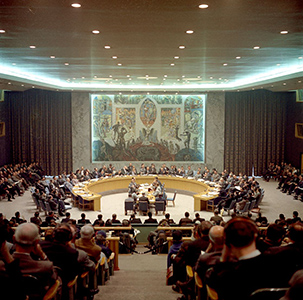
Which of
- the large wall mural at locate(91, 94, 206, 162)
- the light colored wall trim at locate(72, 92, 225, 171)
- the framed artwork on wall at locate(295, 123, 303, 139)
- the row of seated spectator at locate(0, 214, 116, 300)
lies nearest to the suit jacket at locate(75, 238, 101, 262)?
Answer: the row of seated spectator at locate(0, 214, 116, 300)

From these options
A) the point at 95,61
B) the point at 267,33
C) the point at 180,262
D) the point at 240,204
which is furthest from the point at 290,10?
the point at 240,204

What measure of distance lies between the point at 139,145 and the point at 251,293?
72.6 ft

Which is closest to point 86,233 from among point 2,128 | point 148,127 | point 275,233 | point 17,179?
point 275,233

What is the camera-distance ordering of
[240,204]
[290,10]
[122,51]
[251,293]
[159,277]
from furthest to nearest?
[240,204]
[122,51]
[159,277]
[290,10]
[251,293]

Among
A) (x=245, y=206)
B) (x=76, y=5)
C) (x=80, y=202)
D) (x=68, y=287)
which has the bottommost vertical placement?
(x=80, y=202)

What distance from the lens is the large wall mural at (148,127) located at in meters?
24.4

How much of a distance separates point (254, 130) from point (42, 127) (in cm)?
1389

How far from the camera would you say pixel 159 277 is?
6910 millimetres

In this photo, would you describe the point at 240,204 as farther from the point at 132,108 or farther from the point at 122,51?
the point at 132,108

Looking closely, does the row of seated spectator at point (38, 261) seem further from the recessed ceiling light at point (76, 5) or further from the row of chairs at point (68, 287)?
the recessed ceiling light at point (76, 5)

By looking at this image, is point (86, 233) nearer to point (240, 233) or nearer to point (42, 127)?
point (240, 233)

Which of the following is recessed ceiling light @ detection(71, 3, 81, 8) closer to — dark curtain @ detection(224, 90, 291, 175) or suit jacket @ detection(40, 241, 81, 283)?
suit jacket @ detection(40, 241, 81, 283)

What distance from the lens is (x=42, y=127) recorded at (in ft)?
80.9

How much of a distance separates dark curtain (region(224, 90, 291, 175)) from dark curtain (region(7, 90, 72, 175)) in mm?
10486
